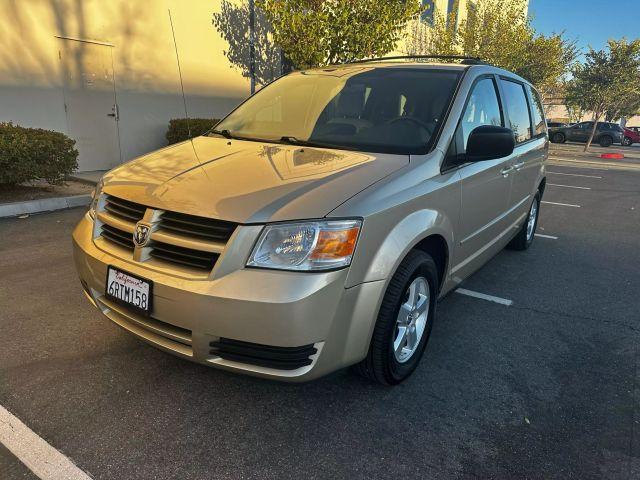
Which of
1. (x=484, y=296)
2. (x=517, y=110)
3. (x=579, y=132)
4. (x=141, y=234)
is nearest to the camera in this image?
(x=141, y=234)

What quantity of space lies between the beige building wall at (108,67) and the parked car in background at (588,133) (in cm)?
2534

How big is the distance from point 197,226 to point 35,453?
1179mm

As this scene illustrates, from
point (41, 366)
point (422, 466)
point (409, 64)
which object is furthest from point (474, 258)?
point (41, 366)

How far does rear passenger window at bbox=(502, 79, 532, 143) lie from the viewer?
4.05 meters

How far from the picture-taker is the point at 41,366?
2715 millimetres

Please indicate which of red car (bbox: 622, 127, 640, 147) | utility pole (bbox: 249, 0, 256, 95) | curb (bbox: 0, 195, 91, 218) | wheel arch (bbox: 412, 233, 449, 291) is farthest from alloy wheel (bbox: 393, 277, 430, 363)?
red car (bbox: 622, 127, 640, 147)

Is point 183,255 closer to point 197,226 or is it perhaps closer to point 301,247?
point 197,226

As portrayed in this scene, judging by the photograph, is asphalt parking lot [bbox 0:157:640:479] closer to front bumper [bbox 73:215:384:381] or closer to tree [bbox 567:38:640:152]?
front bumper [bbox 73:215:384:381]

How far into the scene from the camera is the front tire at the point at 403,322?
7.70 feet

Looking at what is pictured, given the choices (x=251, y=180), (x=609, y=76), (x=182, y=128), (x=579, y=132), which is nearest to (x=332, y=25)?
(x=182, y=128)

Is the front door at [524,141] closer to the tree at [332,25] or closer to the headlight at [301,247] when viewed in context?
the headlight at [301,247]

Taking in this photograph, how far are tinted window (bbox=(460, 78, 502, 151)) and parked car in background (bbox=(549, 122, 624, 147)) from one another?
96.1ft

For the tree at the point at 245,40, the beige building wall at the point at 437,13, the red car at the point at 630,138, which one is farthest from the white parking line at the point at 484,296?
the red car at the point at 630,138

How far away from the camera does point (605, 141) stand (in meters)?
29.9
